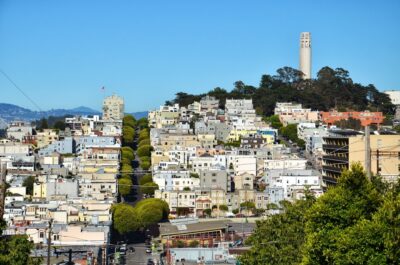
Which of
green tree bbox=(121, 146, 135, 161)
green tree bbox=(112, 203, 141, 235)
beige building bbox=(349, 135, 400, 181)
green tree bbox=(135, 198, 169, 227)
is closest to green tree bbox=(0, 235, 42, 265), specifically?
beige building bbox=(349, 135, 400, 181)

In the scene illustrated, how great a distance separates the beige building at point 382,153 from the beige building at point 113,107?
36235mm

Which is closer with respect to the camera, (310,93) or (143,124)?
(143,124)

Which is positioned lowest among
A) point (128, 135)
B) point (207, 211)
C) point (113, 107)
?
point (207, 211)

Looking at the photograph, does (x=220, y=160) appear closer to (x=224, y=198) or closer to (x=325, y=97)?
(x=224, y=198)

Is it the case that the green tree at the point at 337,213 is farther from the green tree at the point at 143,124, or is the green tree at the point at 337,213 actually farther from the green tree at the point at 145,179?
the green tree at the point at 143,124

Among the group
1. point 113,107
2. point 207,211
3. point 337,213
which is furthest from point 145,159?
point 337,213

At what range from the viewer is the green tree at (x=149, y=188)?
3550 cm

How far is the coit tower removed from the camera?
205ft

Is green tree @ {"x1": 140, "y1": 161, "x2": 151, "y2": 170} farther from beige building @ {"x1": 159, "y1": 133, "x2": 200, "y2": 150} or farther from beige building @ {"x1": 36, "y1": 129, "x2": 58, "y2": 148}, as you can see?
beige building @ {"x1": 36, "y1": 129, "x2": 58, "y2": 148}

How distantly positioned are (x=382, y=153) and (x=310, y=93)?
109 feet

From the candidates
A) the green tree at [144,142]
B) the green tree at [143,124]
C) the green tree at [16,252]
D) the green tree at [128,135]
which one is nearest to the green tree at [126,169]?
the green tree at [144,142]

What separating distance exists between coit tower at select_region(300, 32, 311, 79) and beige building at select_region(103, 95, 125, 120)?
38.1 ft

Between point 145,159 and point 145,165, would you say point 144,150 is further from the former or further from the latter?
point 145,165

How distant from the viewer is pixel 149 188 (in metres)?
35.6
